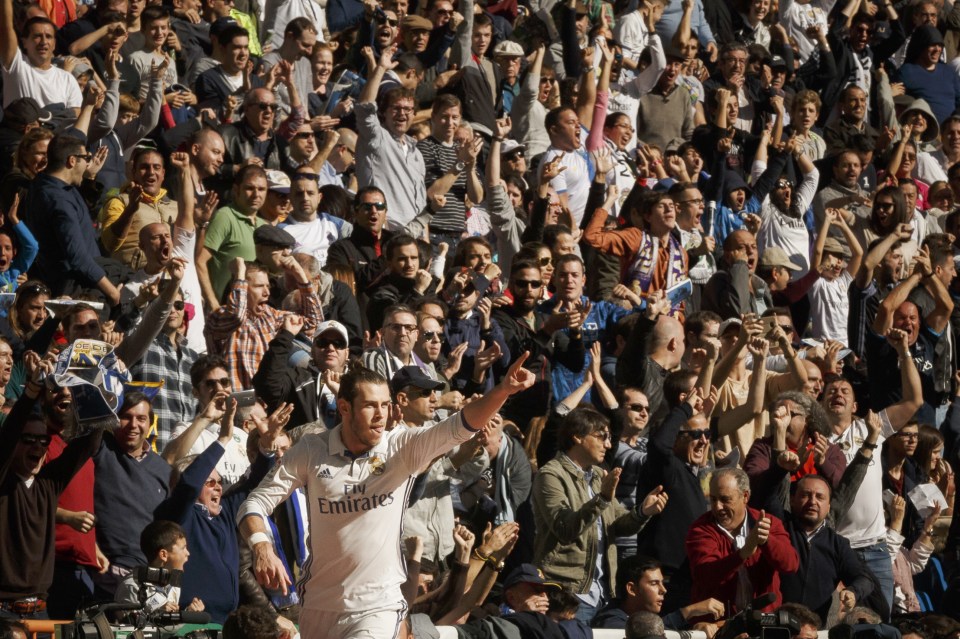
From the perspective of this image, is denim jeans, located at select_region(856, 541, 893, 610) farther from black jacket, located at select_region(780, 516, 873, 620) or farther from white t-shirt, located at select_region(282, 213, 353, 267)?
white t-shirt, located at select_region(282, 213, 353, 267)

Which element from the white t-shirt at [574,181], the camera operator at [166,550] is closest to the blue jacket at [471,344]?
the white t-shirt at [574,181]

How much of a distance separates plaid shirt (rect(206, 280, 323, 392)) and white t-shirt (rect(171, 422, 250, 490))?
0.72 metres

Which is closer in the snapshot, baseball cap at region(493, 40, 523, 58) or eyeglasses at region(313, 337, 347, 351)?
eyeglasses at region(313, 337, 347, 351)

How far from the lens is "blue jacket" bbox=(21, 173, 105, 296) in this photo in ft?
35.6

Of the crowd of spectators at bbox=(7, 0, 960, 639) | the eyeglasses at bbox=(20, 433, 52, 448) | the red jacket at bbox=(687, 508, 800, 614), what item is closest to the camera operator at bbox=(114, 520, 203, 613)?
the crowd of spectators at bbox=(7, 0, 960, 639)

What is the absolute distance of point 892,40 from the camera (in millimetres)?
20281

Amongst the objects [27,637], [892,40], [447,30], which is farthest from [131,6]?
[892,40]

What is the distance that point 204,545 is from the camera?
29.6 feet

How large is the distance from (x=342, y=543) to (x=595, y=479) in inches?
126

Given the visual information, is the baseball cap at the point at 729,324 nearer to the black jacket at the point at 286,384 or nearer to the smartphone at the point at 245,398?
the black jacket at the point at 286,384

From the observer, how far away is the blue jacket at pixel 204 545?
8930 mm

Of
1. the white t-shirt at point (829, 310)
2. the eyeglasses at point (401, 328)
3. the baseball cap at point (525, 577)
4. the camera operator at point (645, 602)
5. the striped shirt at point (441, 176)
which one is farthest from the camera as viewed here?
the white t-shirt at point (829, 310)

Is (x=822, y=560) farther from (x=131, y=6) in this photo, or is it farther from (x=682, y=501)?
A: (x=131, y=6)

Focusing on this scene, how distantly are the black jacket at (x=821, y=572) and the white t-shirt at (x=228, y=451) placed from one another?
3.19m
